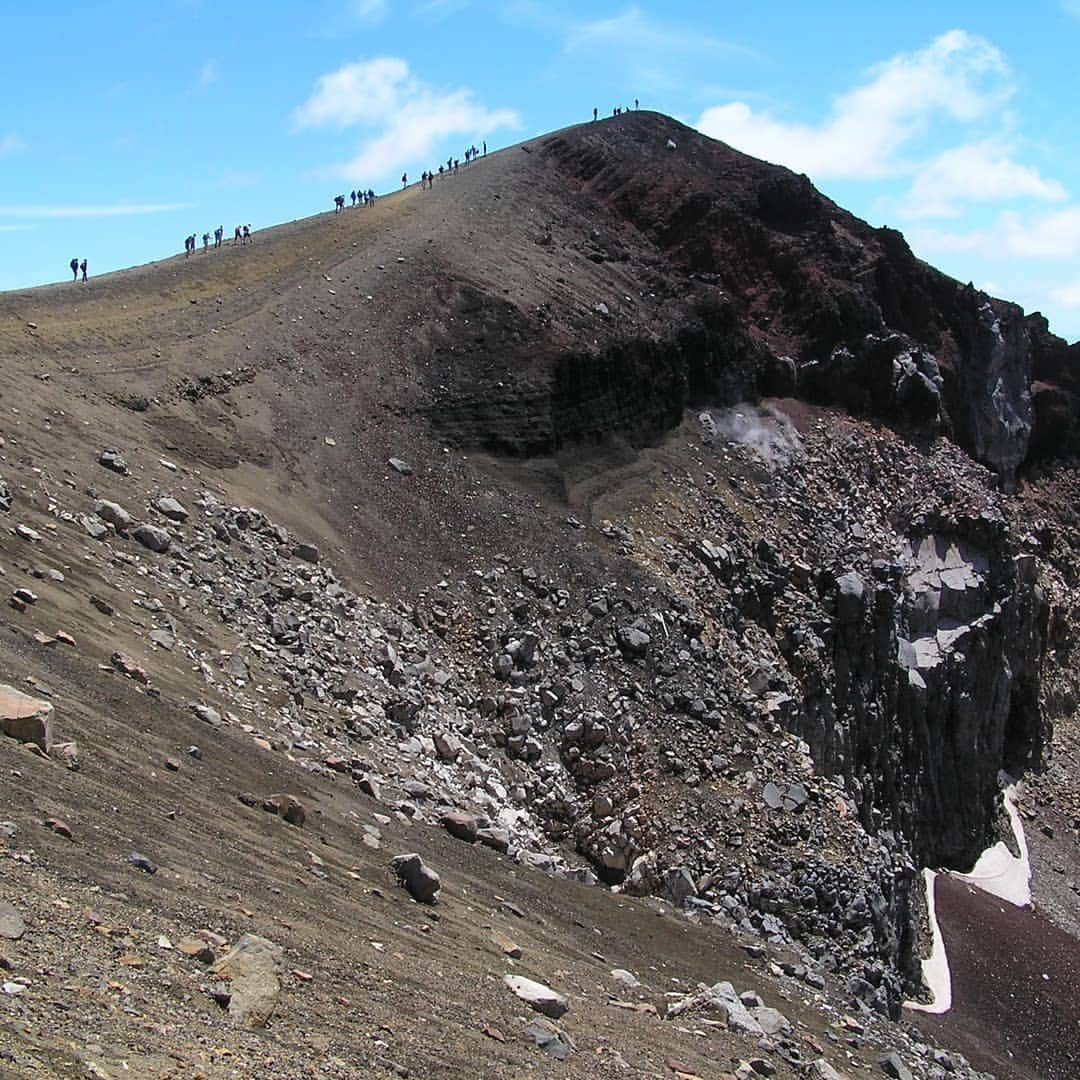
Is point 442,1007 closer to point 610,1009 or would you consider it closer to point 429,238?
point 610,1009

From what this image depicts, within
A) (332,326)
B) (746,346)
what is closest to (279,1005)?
Answer: (332,326)

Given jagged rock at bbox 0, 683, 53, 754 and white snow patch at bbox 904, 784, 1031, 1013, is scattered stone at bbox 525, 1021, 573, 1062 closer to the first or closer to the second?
jagged rock at bbox 0, 683, 53, 754

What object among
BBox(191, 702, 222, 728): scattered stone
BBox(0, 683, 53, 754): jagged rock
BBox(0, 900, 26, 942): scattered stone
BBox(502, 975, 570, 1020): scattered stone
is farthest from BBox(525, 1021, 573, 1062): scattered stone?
BBox(191, 702, 222, 728): scattered stone

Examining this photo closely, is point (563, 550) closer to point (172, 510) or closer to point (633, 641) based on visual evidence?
point (633, 641)

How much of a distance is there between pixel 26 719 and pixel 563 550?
2378cm

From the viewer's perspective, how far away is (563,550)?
3747cm

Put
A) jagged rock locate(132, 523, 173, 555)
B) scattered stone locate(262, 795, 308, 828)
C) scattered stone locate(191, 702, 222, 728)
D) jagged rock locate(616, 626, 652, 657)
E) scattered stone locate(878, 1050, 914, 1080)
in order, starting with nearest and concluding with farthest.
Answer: scattered stone locate(262, 795, 308, 828), scattered stone locate(191, 702, 222, 728), scattered stone locate(878, 1050, 914, 1080), jagged rock locate(132, 523, 173, 555), jagged rock locate(616, 626, 652, 657)

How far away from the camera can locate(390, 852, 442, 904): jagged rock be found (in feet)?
58.4

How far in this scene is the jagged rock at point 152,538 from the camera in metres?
26.2

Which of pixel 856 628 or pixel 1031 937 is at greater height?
pixel 856 628

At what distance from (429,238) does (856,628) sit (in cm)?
2399

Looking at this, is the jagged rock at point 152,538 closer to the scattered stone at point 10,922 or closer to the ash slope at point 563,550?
the ash slope at point 563,550

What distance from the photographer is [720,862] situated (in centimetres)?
2873

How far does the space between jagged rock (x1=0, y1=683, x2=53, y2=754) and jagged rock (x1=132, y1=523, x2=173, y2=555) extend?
10.9 meters
